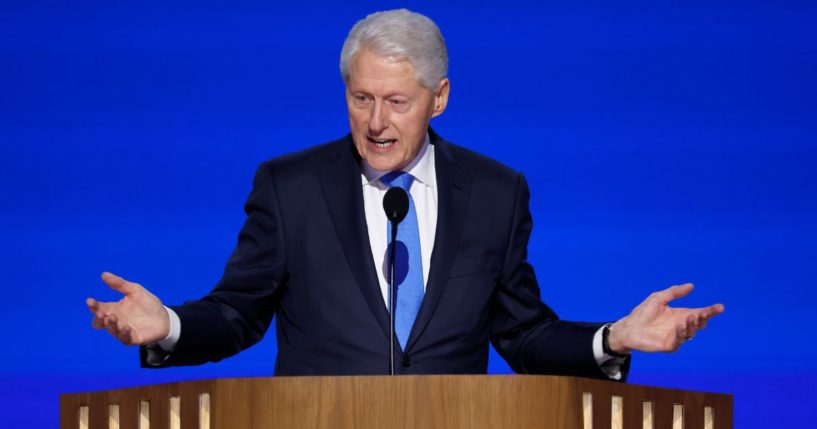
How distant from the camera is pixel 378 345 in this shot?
8.50 ft

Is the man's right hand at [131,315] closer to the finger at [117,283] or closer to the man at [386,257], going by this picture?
the finger at [117,283]

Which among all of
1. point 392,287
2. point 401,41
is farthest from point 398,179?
point 392,287

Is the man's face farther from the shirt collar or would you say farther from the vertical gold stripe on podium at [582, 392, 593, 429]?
the vertical gold stripe on podium at [582, 392, 593, 429]

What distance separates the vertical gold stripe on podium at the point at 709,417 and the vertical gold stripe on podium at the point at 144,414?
2.93 feet

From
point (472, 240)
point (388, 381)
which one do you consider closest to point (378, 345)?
point (472, 240)

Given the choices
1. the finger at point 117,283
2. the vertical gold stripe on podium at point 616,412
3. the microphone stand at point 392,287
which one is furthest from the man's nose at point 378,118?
the vertical gold stripe on podium at point 616,412

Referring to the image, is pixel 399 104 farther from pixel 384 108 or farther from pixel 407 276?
pixel 407 276

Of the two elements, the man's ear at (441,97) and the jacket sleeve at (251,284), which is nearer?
the jacket sleeve at (251,284)

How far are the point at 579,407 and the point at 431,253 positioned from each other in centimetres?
66

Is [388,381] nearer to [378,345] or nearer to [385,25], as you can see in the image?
[378,345]

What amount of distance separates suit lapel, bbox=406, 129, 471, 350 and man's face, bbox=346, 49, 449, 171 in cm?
12

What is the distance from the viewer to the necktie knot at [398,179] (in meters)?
2.79

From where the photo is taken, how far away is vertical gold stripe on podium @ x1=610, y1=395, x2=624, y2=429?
7.07 feet

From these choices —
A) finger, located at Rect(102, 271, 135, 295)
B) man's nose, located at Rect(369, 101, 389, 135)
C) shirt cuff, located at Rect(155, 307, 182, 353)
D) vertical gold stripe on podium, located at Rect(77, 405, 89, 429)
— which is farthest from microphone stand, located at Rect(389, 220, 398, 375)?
vertical gold stripe on podium, located at Rect(77, 405, 89, 429)
